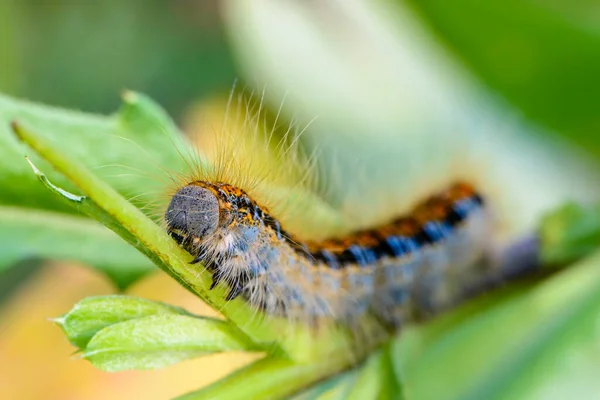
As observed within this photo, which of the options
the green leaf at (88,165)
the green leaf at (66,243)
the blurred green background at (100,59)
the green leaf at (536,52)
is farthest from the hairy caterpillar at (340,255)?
the blurred green background at (100,59)

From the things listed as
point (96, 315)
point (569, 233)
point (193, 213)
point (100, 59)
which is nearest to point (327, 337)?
point (193, 213)

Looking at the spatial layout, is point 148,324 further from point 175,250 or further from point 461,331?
point 461,331

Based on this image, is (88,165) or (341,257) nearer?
(88,165)

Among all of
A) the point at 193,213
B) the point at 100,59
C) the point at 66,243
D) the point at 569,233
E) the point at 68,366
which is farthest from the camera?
the point at 100,59

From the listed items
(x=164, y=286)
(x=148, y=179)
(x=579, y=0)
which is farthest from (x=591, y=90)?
(x=164, y=286)

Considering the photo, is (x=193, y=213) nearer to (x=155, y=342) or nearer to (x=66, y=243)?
(x=155, y=342)

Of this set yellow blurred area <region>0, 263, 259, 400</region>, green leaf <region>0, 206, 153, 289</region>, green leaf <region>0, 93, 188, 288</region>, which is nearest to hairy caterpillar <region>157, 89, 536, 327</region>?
green leaf <region>0, 93, 188, 288</region>

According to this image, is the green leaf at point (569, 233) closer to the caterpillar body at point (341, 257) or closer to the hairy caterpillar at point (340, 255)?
the hairy caterpillar at point (340, 255)
